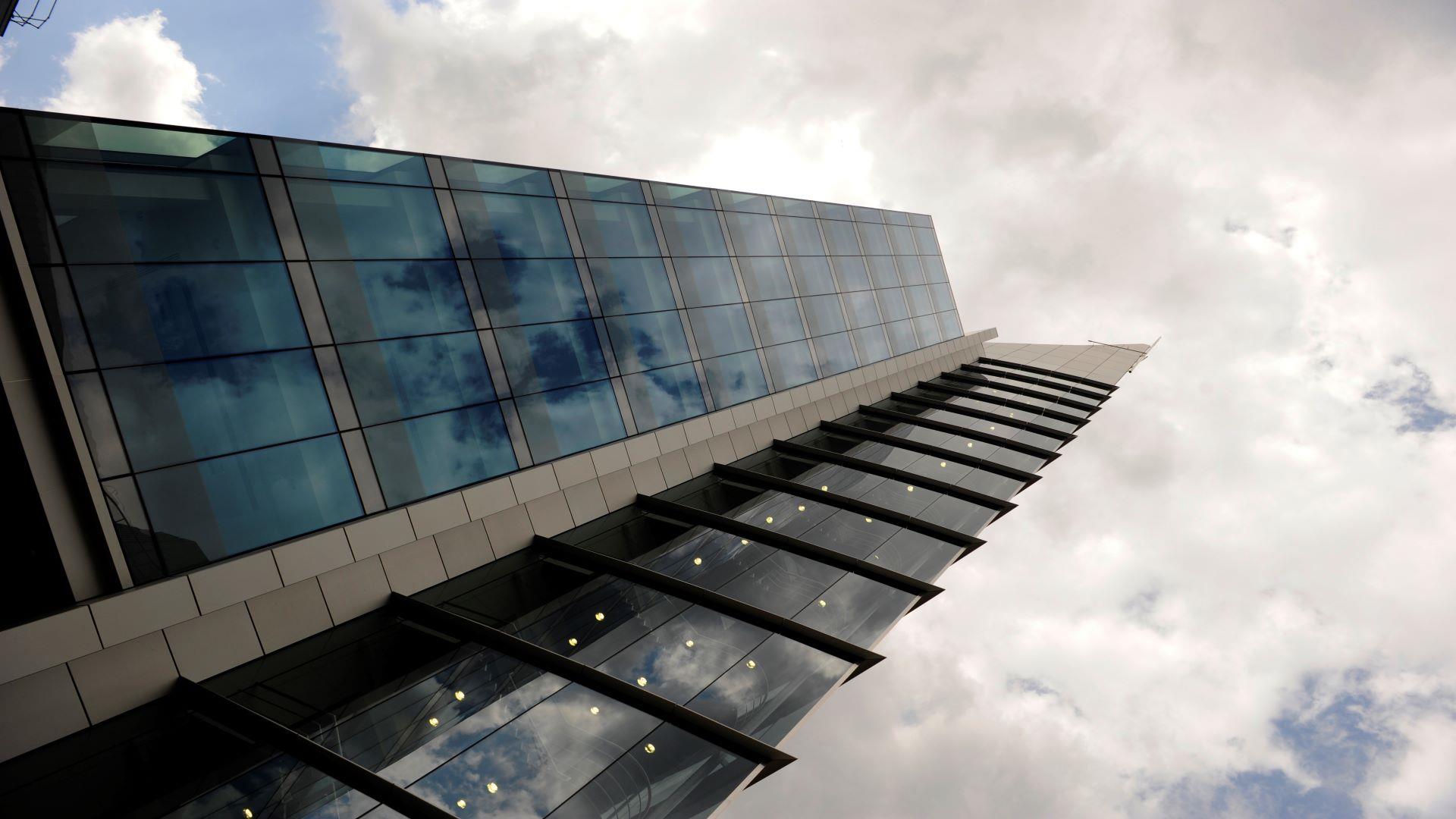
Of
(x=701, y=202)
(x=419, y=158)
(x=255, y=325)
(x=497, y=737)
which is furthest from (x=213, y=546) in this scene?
(x=701, y=202)

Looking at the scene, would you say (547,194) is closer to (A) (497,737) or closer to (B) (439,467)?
(B) (439,467)

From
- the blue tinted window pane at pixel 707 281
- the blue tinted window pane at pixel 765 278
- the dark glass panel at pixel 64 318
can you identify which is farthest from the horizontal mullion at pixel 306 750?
the blue tinted window pane at pixel 765 278

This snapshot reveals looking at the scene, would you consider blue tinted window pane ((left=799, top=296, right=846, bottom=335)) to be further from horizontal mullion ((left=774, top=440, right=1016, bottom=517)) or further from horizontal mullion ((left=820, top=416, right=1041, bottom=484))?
horizontal mullion ((left=774, top=440, right=1016, bottom=517))

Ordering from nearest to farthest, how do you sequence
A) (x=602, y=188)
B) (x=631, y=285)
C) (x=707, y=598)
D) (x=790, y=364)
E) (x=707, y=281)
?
(x=707, y=598)
(x=631, y=285)
(x=602, y=188)
(x=707, y=281)
(x=790, y=364)

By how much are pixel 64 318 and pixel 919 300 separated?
3622 centimetres

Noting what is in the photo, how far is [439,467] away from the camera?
15844 millimetres

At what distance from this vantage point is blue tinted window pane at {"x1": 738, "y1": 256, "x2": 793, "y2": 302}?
2784 centimetres

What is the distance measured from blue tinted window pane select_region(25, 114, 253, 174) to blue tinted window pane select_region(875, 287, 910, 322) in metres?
27.4

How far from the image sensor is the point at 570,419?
19.0 meters

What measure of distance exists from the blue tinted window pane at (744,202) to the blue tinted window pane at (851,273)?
5.02 meters

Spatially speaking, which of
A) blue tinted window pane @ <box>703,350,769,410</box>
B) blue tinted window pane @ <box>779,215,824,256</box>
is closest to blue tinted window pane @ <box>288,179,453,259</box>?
blue tinted window pane @ <box>703,350,769,410</box>

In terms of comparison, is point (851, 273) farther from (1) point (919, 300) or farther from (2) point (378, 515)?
(2) point (378, 515)

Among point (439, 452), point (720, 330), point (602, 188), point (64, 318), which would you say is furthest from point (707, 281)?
point (64, 318)

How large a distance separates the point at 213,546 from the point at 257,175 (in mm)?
6689
